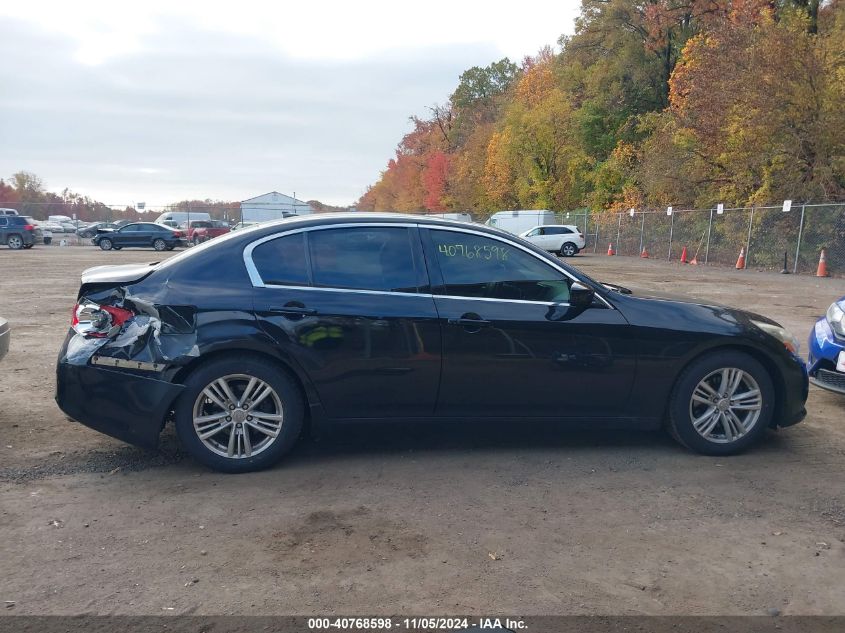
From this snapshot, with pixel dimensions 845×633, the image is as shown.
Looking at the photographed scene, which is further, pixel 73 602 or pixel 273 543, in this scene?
pixel 273 543

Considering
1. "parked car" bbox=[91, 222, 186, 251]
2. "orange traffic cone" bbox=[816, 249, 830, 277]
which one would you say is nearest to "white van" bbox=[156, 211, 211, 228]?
"parked car" bbox=[91, 222, 186, 251]

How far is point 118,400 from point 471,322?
2295 millimetres

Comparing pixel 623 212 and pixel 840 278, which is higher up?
pixel 623 212

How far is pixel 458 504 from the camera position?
3.98 metres

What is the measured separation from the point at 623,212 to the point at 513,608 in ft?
123

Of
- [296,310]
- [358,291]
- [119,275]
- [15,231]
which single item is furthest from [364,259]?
[15,231]

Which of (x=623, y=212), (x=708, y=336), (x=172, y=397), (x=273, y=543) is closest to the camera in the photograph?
(x=273, y=543)

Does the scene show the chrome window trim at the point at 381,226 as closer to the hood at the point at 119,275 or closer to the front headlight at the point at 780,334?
the hood at the point at 119,275

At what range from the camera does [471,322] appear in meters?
4.52

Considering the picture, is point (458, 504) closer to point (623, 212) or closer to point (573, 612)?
point (573, 612)

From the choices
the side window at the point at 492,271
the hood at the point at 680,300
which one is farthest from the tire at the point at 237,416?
the hood at the point at 680,300

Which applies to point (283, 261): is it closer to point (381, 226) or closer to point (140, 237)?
point (381, 226)

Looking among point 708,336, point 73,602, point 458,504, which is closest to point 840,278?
point 708,336

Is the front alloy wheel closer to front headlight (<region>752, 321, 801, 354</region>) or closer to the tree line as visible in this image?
front headlight (<region>752, 321, 801, 354</region>)
